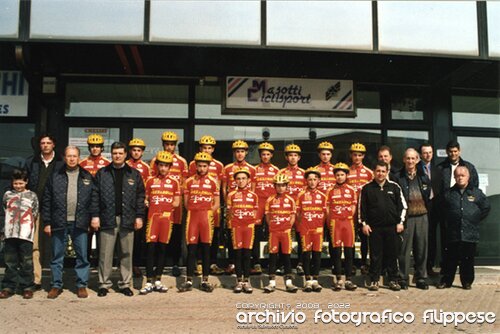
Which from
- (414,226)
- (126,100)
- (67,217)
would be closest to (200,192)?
(67,217)

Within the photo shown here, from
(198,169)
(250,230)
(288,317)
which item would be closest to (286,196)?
(250,230)

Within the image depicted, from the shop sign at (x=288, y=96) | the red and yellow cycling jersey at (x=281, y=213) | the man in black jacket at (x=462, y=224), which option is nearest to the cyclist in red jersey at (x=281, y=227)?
the red and yellow cycling jersey at (x=281, y=213)

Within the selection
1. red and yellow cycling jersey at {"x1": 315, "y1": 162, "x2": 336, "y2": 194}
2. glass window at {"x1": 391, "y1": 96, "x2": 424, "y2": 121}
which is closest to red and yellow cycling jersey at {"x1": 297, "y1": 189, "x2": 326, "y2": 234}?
red and yellow cycling jersey at {"x1": 315, "y1": 162, "x2": 336, "y2": 194}

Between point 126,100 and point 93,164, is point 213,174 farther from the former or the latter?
point 126,100

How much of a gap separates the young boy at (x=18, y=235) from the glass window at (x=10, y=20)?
213 cm

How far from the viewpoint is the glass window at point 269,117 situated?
31.1 ft

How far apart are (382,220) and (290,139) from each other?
2.85m

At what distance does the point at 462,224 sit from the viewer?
24.5 ft

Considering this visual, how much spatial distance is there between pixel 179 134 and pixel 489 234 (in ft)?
21.1

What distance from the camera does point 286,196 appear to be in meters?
7.38

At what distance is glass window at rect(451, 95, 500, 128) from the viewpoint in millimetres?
10039

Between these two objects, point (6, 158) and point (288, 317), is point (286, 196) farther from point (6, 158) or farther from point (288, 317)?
point (6, 158)

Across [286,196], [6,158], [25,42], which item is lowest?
[286,196]

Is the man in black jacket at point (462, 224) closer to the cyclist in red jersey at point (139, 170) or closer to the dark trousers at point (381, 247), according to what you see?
the dark trousers at point (381, 247)
